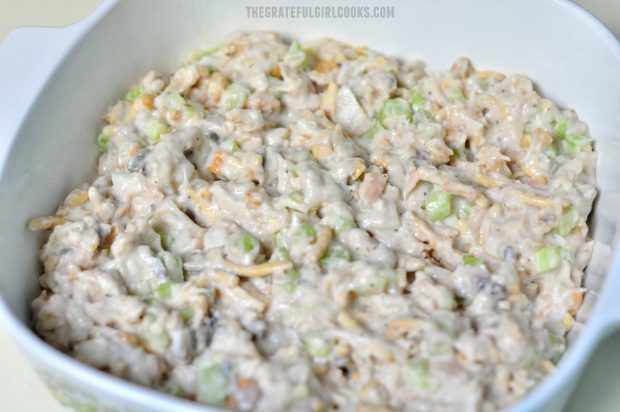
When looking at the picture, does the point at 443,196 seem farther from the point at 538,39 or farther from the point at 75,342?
the point at 75,342

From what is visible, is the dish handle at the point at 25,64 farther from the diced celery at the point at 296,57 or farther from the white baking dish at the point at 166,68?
the diced celery at the point at 296,57

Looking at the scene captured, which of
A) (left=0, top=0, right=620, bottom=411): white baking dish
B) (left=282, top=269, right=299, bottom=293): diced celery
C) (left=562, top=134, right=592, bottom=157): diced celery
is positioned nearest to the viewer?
(left=282, top=269, right=299, bottom=293): diced celery

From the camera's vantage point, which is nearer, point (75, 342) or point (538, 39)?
point (75, 342)

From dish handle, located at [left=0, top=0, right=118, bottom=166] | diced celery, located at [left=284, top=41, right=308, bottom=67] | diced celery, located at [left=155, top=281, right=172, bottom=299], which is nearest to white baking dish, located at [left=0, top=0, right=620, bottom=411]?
dish handle, located at [left=0, top=0, right=118, bottom=166]

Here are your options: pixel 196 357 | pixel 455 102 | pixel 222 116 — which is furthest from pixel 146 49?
pixel 196 357

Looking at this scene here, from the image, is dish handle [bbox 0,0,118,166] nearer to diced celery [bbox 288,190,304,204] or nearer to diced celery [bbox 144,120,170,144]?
diced celery [bbox 144,120,170,144]

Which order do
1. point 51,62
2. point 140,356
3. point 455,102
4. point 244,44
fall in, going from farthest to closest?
point 244,44, point 455,102, point 51,62, point 140,356
